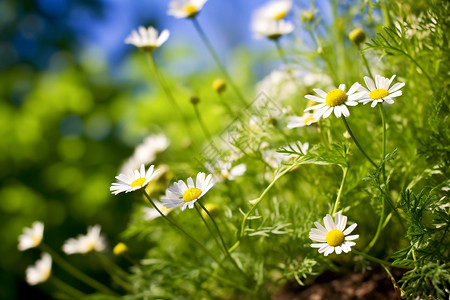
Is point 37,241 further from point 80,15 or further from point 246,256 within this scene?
point 80,15

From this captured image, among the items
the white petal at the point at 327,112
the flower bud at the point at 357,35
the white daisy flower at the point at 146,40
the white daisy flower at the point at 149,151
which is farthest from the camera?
the white daisy flower at the point at 149,151

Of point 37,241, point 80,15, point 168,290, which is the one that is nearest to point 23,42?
point 80,15

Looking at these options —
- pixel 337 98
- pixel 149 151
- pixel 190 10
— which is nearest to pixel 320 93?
pixel 337 98

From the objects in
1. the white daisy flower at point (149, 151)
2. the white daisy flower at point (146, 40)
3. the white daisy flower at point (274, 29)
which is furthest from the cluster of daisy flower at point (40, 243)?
the white daisy flower at point (274, 29)

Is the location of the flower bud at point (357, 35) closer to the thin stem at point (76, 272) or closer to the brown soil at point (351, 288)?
the brown soil at point (351, 288)

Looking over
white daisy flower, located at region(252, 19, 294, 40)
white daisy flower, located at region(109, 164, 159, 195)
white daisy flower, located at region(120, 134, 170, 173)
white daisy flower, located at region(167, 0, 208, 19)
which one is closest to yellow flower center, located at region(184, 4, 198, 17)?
white daisy flower, located at region(167, 0, 208, 19)

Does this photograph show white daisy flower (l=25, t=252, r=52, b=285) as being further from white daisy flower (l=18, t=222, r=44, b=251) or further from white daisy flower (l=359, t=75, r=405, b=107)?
white daisy flower (l=359, t=75, r=405, b=107)
